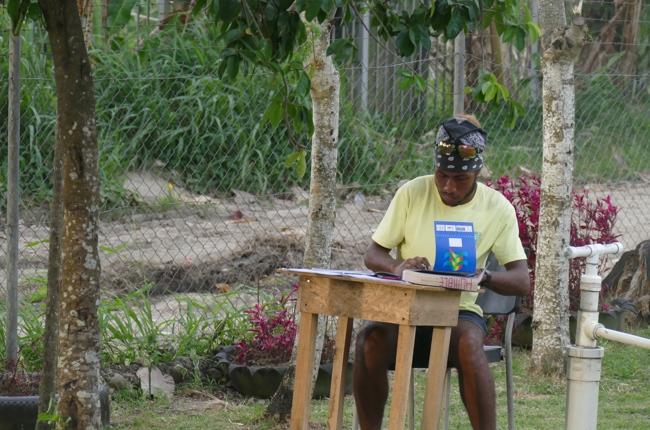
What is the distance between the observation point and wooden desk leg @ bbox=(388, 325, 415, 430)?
3383mm

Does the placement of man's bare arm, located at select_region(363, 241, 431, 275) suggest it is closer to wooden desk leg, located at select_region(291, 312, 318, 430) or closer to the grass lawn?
wooden desk leg, located at select_region(291, 312, 318, 430)

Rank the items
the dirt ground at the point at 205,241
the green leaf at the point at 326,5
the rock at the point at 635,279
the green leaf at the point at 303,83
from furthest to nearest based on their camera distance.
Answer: the dirt ground at the point at 205,241
the rock at the point at 635,279
the green leaf at the point at 303,83
the green leaf at the point at 326,5

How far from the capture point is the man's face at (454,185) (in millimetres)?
3973

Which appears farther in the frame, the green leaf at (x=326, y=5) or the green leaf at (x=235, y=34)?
the green leaf at (x=235, y=34)

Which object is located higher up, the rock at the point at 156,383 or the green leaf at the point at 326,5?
the green leaf at the point at 326,5

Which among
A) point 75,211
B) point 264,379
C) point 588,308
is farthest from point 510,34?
point 264,379

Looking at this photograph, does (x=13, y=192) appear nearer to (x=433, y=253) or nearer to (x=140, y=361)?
(x=140, y=361)

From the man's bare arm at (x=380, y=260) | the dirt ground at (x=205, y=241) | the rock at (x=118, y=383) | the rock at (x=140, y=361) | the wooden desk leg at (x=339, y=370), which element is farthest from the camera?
the dirt ground at (x=205, y=241)

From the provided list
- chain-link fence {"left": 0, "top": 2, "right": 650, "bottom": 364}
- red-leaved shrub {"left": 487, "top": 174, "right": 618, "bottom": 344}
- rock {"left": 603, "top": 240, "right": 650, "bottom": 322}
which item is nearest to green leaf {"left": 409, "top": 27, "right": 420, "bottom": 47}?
red-leaved shrub {"left": 487, "top": 174, "right": 618, "bottom": 344}

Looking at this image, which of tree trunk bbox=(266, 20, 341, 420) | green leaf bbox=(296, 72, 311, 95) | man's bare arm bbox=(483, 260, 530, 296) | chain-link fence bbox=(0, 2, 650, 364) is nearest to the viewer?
green leaf bbox=(296, 72, 311, 95)

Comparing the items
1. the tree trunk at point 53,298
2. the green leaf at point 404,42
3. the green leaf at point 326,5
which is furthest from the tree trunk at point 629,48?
the green leaf at point 326,5

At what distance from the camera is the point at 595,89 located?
11.0 m

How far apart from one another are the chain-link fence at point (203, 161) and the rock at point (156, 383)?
1726 mm

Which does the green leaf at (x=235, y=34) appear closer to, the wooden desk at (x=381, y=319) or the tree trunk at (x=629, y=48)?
the wooden desk at (x=381, y=319)
